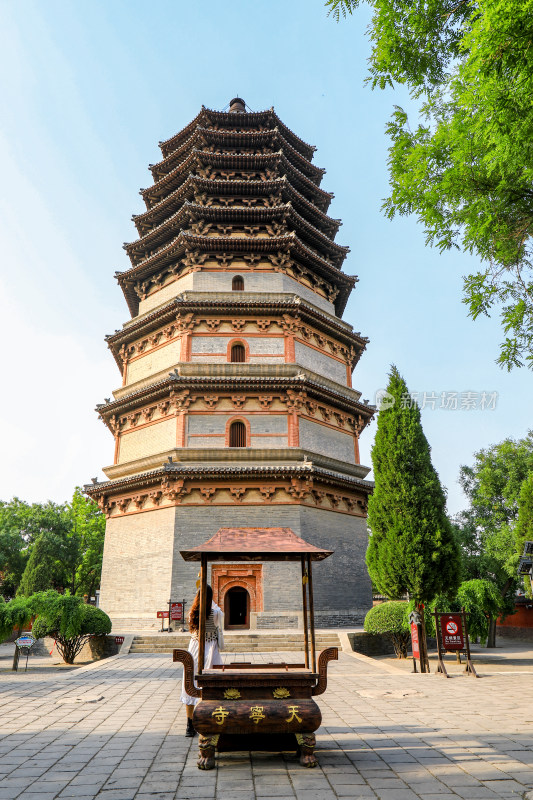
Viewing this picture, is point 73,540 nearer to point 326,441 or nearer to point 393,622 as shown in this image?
point 326,441

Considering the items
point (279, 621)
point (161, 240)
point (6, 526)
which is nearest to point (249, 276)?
point (161, 240)

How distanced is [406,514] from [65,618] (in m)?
9.22

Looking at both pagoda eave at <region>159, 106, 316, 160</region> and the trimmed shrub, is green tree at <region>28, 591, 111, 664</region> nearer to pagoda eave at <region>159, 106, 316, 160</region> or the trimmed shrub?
the trimmed shrub

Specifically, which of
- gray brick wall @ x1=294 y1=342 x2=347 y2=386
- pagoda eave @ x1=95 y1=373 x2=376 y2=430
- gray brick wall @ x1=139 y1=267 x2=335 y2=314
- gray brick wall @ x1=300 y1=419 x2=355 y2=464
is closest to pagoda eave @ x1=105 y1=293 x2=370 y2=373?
gray brick wall @ x1=139 y1=267 x2=335 y2=314

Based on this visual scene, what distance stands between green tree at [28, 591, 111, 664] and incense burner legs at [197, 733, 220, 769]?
33.2 ft

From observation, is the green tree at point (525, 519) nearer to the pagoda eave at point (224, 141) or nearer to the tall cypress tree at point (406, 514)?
the tall cypress tree at point (406, 514)

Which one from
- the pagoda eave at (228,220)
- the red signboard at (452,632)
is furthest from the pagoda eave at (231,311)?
the red signboard at (452,632)

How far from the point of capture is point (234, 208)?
21000 mm

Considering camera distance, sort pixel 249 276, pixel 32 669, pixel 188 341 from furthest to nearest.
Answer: pixel 249 276 → pixel 188 341 → pixel 32 669

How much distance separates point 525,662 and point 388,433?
21.7 ft

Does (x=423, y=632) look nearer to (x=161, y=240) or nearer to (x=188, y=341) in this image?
(x=188, y=341)

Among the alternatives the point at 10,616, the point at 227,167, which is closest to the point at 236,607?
the point at 10,616

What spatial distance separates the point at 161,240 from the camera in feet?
75.9

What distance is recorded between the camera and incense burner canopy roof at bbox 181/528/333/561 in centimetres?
533
